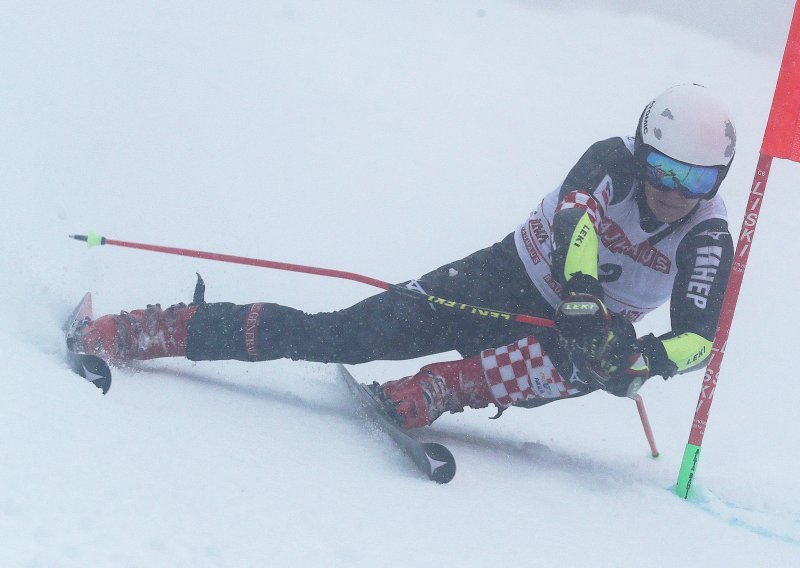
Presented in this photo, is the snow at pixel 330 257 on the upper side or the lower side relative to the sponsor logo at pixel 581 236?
lower

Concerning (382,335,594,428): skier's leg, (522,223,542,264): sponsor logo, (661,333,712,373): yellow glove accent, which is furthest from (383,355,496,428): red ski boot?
(661,333,712,373): yellow glove accent

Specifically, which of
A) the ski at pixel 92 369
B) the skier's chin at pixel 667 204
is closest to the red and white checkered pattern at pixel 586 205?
the skier's chin at pixel 667 204

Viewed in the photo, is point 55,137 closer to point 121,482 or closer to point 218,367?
point 218,367

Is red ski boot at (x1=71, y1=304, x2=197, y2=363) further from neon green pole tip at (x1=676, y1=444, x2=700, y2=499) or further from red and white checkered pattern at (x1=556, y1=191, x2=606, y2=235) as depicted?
neon green pole tip at (x1=676, y1=444, x2=700, y2=499)

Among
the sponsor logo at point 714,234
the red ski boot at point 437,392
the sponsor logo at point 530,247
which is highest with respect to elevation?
the sponsor logo at point 714,234

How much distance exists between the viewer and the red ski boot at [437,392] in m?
2.61

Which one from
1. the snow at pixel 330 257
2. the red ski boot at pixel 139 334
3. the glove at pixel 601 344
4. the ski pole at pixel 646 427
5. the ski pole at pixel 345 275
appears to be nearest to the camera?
the snow at pixel 330 257

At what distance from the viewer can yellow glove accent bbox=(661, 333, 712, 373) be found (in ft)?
7.83

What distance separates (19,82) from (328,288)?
10.2 feet

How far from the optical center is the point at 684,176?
2.39 metres

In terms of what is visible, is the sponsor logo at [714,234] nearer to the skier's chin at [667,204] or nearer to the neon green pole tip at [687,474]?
the skier's chin at [667,204]

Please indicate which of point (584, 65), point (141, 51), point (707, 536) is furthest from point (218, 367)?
point (584, 65)

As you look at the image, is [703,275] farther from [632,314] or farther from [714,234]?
[632,314]

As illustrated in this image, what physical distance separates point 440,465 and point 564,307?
52 centimetres
